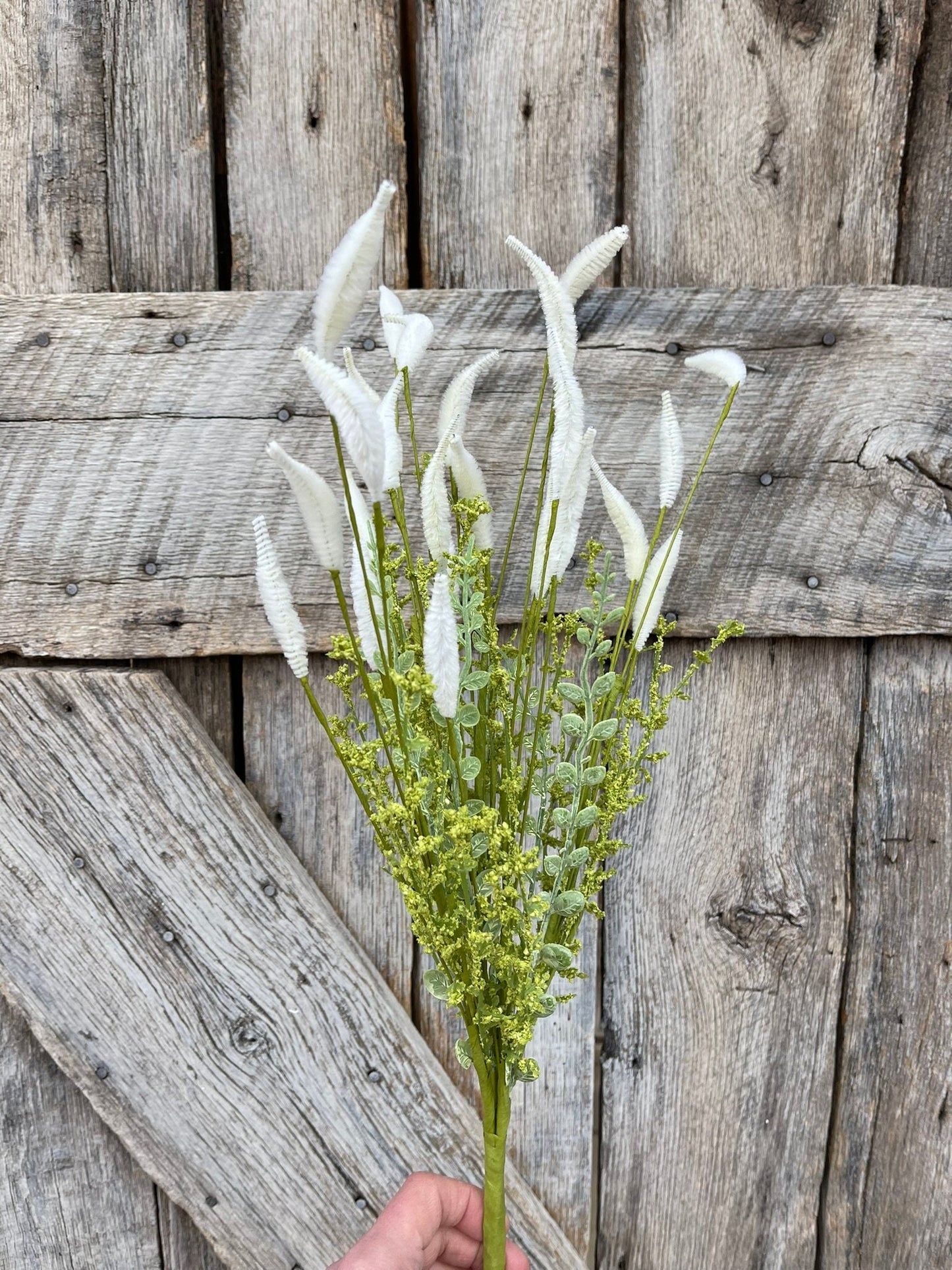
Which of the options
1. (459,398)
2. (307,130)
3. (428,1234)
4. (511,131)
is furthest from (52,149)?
(428,1234)

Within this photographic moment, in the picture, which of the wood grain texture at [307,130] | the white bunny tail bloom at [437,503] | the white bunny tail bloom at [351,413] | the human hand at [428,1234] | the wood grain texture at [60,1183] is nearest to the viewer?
the white bunny tail bloom at [351,413]

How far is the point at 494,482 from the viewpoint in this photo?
0.87m

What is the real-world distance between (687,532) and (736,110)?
0.43 metres

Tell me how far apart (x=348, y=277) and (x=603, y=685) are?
1.05 ft

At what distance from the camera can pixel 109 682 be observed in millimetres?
886

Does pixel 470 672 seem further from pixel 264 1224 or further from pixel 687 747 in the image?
pixel 264 1224

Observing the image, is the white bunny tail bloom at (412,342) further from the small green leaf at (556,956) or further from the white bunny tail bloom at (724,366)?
the small green leaf at (556,956)

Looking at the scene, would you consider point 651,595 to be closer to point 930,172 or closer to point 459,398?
point 459,398

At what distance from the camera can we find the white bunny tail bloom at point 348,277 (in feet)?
1.58

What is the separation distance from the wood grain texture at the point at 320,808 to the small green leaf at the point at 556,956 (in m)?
0.36

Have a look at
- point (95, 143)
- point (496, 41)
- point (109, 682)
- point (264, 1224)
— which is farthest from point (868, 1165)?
point (95, 143)

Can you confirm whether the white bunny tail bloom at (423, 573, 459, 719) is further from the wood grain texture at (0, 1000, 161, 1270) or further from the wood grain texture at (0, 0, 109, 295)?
the wood grain texture at (0, 1000, 161, 1270)

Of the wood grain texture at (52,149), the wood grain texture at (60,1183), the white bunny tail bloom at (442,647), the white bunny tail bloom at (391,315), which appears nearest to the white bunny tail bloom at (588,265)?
the white bunny tail bloom at (391,315)

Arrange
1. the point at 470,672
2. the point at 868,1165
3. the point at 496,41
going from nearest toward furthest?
1. the point at 470,672
2. the point at 496,41
3. the point at 868,1165
